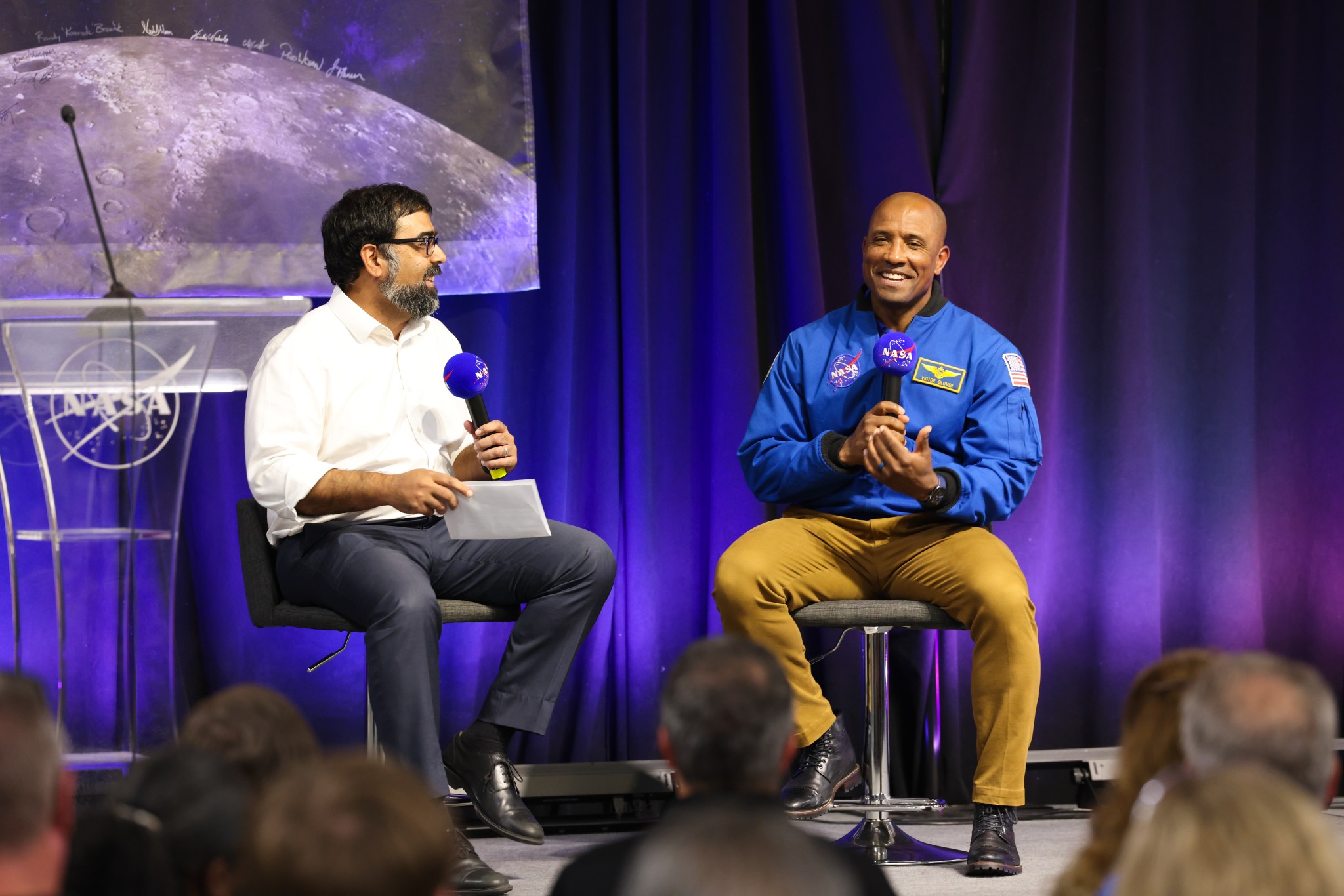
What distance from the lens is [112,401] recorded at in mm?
2793

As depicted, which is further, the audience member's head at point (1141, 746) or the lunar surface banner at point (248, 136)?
the lunar surface banner at point (248, 136)

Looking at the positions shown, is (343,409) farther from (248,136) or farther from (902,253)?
(902,253)

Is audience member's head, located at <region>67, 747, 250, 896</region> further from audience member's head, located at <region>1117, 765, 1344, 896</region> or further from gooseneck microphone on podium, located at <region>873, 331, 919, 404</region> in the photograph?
gooseneck microphone on podium, located at <region>873, 331, 919, 404</region>

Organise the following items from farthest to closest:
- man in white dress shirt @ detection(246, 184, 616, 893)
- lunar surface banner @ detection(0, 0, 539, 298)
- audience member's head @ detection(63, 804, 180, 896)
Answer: lunar surface banner @ detection(0, 0, 539, 298), man in white dress shirt @ detection(246, 184, 616, 893), audience member's head @ detection(63, 804, 180, 896)

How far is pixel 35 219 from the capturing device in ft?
11.9

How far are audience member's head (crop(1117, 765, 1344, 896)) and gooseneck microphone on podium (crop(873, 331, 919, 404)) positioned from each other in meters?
2.11

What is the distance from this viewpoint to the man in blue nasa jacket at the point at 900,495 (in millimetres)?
2953

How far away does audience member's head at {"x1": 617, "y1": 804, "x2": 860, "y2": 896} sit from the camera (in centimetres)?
90

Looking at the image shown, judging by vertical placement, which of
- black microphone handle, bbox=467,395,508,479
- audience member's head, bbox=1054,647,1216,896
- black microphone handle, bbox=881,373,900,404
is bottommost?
audience member's head, bbox=1054,647,1216,896

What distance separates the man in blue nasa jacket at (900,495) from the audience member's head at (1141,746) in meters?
1.26

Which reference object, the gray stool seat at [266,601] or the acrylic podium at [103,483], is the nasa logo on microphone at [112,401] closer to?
the acrylic podium at [103,483]
